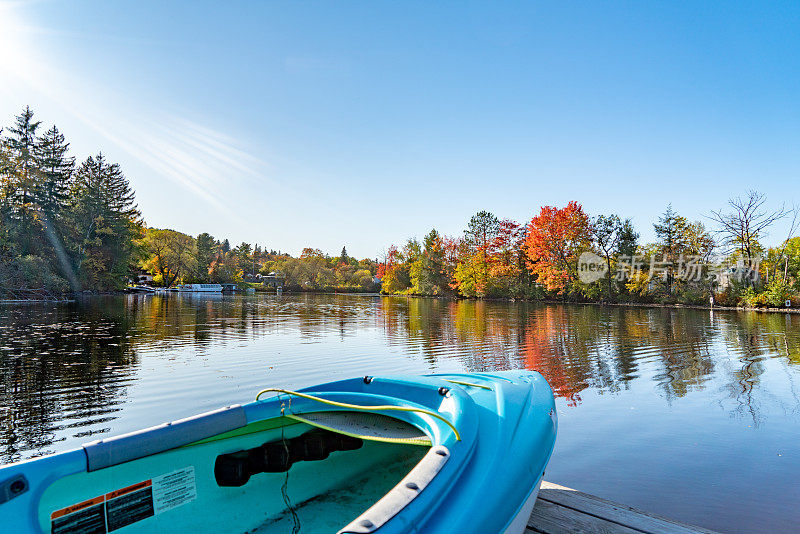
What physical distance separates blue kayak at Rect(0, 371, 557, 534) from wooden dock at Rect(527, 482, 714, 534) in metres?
0.53

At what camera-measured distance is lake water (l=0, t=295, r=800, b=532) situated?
3811 mm

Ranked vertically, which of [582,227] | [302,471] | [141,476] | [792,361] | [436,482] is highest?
[582,227]

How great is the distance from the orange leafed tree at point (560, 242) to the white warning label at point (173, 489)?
36590mm

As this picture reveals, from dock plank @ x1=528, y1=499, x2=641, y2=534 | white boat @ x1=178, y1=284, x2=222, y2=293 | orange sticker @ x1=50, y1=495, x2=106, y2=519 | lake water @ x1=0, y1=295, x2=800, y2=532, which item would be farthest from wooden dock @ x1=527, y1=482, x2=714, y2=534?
white boat @ x1=178, y1=284, x2=222, y2=293

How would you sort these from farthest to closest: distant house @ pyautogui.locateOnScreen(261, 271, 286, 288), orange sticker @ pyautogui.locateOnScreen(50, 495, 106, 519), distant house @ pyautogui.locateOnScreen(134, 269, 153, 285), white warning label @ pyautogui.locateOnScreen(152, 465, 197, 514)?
distant house @ pyautogui.locateOnScreen(261, 271, 286, 288) → distant house @ pyautogui.locateOnScreen(134, 269, 153, 285) → white warning label @ pyautogui.locateOnScreen(152, 465, 197, 514) → orange sticker @ pyautogui.locateOnScreen(50, 495, 106, 519)

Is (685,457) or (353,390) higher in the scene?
(353,390)

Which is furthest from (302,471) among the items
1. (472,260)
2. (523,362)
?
(472,260)

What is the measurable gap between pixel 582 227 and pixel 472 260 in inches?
508

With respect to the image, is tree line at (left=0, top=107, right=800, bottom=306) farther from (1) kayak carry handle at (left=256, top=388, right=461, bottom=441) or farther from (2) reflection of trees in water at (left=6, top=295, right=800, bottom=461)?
(1) kayak carry handle at (left=256, top=388, right=461, bottom=441)

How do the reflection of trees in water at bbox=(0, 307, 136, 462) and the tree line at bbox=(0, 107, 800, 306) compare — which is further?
the tree line at bbox=(0, 107, 800, 306)

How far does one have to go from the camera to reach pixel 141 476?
198 centimetres

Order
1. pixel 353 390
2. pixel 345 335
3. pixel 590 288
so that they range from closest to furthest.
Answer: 1. pixel 353 390
2. pixel 345 335
3. pixel 590 288

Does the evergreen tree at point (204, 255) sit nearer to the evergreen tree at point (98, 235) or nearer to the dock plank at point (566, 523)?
the evergreen tree at point (98, 235)

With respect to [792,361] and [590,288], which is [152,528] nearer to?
[792,361]
